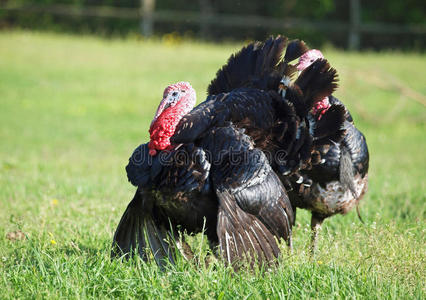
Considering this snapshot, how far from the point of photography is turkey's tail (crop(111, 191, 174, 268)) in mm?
4406

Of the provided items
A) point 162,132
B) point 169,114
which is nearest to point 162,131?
point 162,132

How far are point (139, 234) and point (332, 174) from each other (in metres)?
1.70

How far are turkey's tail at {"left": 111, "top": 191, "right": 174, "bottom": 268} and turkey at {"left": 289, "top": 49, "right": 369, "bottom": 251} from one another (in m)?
1.26

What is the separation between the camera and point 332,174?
5.00 meters

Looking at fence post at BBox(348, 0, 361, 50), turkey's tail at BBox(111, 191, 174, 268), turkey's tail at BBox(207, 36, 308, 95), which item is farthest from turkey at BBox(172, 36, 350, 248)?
fence post at BBox(348, 0, 361, 50)

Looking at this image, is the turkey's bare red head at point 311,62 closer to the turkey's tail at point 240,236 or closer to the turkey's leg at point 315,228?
the turkey's leg at point 315,228

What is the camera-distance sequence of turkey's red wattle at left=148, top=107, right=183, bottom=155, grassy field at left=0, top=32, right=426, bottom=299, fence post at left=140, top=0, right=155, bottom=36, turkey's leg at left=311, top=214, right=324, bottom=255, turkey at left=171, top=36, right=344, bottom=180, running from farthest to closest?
1. fence post at left=140, top=0, right=155, bottom=36
2. turkey's leg at left=311, top=214, right=324, bottom=255
3. turkey at left=171, top=36, right=344, bottom=180
4. turkey's red wattle at left=148, top=107, right=183, bottom=155
5. grassy field at left=0, top=32, right=426, bottom=299

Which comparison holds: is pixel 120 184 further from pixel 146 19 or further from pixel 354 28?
pixel 354 28

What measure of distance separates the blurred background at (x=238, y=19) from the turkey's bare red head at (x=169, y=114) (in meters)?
18.3

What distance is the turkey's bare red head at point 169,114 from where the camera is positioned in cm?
411

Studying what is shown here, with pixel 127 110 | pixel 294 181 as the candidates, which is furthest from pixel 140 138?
pixel 294 181

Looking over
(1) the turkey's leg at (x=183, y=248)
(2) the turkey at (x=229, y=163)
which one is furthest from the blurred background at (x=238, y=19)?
(1) the turkey's leg at (x=183, y=248)

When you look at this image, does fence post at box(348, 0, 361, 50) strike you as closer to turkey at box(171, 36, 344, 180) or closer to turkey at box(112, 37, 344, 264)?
turkey at box(171, 36, 344, 180)

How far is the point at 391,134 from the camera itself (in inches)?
532
